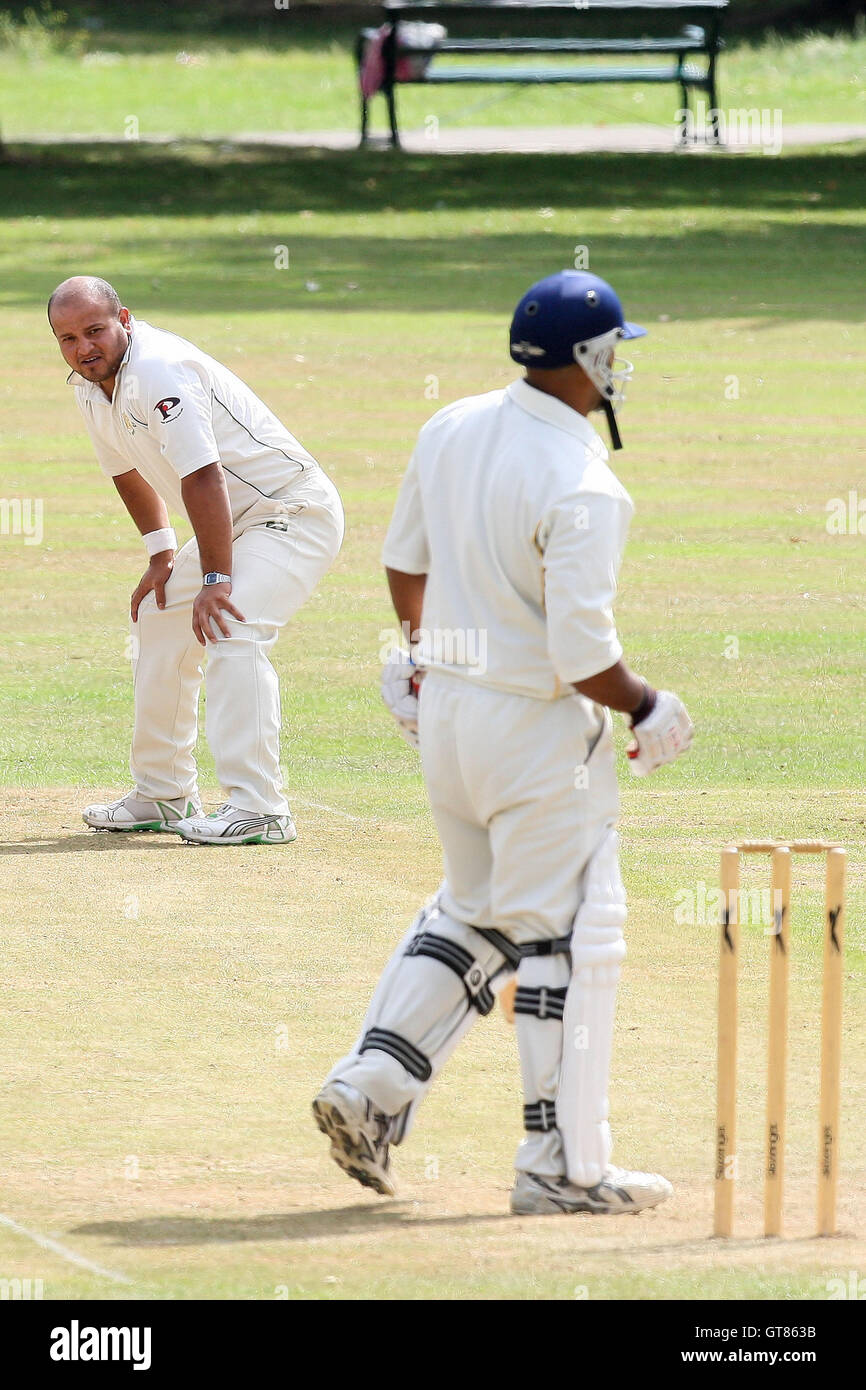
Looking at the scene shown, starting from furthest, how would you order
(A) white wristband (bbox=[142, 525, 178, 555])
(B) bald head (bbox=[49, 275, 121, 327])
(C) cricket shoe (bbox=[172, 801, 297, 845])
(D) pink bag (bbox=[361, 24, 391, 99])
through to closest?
(D) pink bag (bbox=[361, 24, 391, 99])
(A) white wristband (bbox=[142, 525, 178, 555])
(C) cricket shoe (bbox=[172, 801, 297, 845])
(B) bald head (bbox=[49, 275, 121, 327])

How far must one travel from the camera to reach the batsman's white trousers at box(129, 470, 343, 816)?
28.8 ft

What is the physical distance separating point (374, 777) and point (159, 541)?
1836mm

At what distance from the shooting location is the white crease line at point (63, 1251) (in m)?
4.71

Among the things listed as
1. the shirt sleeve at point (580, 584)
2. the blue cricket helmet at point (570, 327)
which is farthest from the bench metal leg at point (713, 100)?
the shirt sleeve at point (580, 584)

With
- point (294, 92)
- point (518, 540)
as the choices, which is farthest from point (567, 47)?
point (518, 540)

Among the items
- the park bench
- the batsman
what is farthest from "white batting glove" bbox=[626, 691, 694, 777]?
the park bench

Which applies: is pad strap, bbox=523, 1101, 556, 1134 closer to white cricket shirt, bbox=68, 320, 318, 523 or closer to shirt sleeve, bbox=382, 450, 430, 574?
shirt sleeve, bbox=382, 450, 430, 574

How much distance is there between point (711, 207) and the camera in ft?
93.4

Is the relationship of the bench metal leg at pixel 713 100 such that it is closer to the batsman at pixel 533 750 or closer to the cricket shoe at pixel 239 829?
the cricket shoe at pixel 239 829

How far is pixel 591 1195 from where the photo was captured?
17.4 ft

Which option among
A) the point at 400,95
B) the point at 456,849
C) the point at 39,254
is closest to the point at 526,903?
the point at 456,849

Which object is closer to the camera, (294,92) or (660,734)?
(660,734)

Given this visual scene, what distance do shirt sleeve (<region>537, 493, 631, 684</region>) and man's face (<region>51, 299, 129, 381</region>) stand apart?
3651 mm

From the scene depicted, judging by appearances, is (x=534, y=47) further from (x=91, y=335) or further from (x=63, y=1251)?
(x=63, y=1251)
